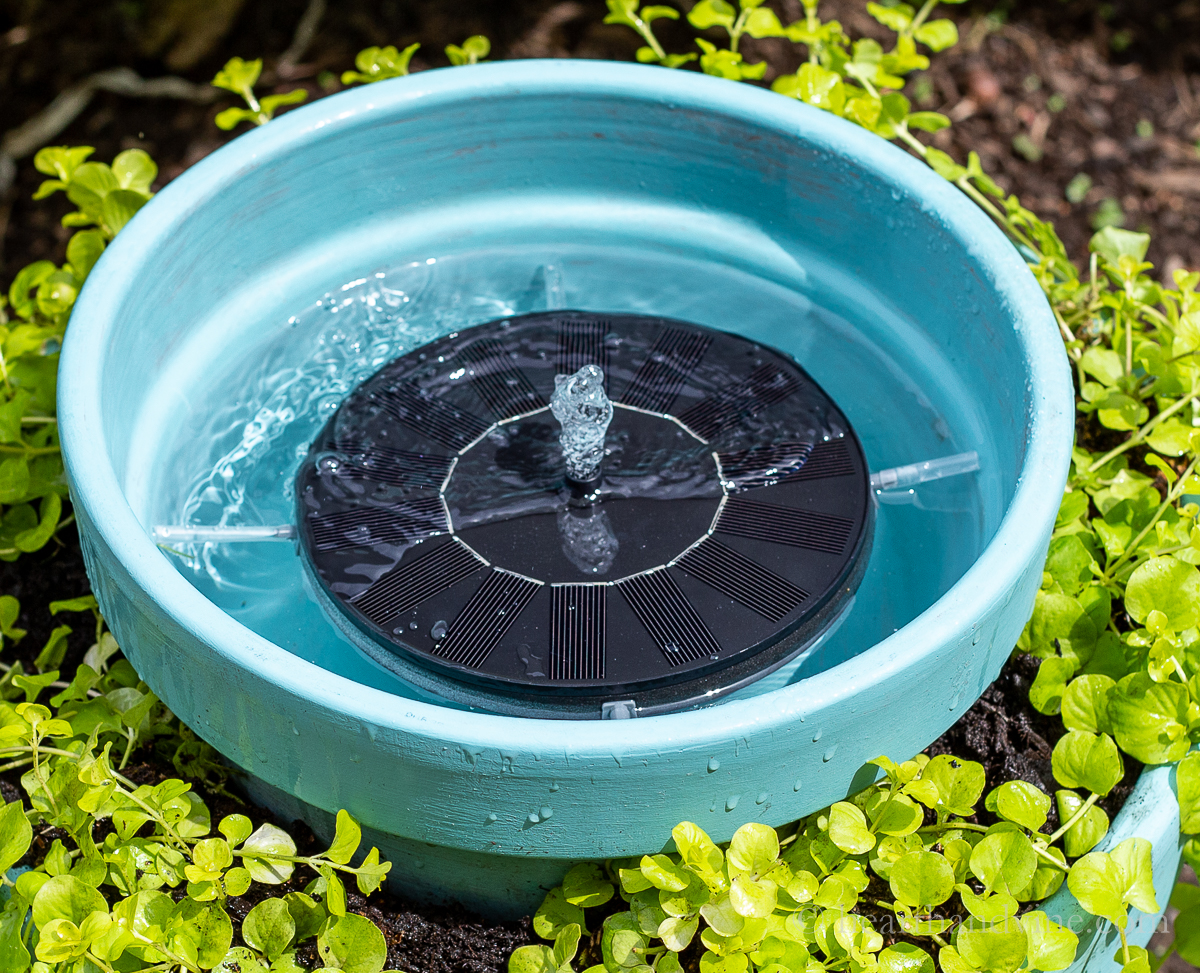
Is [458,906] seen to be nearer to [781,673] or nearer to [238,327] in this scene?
[781,673]

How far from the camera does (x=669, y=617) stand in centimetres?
218

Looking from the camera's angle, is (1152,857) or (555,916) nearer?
(555,916)

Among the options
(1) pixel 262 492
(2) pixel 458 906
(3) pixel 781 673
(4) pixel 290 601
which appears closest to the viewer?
(2) pixel 458 906

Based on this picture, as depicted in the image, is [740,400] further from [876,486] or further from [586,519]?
[586,519]

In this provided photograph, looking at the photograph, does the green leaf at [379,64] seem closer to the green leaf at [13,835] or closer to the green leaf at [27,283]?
the green leaf at [27,283]

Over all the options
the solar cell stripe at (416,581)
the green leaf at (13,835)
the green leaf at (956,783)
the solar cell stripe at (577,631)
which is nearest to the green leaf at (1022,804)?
the green leaf at (956,783)

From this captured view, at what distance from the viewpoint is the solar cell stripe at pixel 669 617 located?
2111 mm

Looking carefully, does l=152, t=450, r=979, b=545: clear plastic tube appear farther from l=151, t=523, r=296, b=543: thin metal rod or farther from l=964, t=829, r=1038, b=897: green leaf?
l=964, t=829, r=1038, b=897: green leaf

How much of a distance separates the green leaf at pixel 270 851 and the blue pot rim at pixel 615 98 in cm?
37

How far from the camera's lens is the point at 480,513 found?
7.89ft

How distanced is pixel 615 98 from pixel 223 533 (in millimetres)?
1302

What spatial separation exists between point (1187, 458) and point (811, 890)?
4.90 ft

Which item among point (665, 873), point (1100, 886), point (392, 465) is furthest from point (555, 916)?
point (392, 465)

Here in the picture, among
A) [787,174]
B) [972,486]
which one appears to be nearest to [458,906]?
[972,486]
